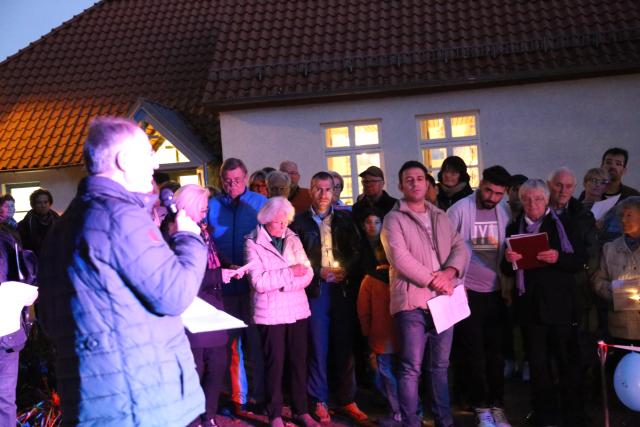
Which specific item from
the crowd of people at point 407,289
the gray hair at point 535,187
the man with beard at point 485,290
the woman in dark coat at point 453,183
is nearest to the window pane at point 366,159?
the crowd of people at point 407,289

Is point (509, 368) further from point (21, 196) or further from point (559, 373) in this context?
point (21, 196)

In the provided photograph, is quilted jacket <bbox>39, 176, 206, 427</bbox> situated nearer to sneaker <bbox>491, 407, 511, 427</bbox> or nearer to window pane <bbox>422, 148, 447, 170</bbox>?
sneaker <bbox>491, 407, 511, 427</bbox>

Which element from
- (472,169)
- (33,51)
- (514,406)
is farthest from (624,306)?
(33,51)

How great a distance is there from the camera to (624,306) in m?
5.70

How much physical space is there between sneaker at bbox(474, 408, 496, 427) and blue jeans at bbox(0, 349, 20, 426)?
3.71 m

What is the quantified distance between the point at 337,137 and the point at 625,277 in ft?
27.2

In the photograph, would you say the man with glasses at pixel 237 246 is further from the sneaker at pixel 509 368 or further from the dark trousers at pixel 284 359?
the sneaker at pixel 509 368

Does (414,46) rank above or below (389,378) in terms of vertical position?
above

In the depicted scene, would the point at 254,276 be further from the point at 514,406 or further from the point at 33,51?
the point at 33,51

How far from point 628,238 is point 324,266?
2.68 m

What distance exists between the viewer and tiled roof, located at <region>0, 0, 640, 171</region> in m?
12.6

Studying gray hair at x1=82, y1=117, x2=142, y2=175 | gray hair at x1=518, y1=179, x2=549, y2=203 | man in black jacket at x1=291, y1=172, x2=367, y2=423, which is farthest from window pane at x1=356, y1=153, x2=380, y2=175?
gray hair at x1=82, y1=117, x2=142, y2=175

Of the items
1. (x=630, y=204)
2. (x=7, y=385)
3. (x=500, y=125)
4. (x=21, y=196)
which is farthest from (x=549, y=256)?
(x=21, y=196)

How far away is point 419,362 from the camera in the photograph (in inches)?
221
